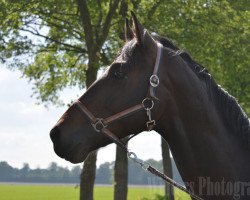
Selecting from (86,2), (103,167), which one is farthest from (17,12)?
(103,167)

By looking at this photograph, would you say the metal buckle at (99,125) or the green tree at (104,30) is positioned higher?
the green tree at (104,30)

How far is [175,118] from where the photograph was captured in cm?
446

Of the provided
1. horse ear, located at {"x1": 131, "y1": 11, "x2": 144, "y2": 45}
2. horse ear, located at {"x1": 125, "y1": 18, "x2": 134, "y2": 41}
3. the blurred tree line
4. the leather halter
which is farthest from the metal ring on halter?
the blurred tree line

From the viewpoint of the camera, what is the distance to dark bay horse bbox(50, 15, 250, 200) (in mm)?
4348

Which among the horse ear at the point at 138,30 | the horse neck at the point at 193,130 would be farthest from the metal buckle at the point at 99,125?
the horse ear at the point at 138,30

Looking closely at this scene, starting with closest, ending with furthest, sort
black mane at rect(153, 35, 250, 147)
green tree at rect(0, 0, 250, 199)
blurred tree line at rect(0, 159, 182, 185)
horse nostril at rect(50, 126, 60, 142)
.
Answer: horse nostril at rect(50, 126, 60, 142) → black mane at rect(153, 35, 250, 147) → green tree at rect(0, 0, 250, 199) → blurred tree line at rect(0, 159, 182, 185)

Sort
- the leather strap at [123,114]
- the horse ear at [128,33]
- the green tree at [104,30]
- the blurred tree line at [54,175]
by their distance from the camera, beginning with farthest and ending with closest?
the blurred tree line at [54,175]
the green tree at [104,30]
the horse ear at [128,33]
the leather strap at [123,114]

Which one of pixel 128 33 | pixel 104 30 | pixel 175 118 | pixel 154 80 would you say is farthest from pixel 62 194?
pixel 154 80

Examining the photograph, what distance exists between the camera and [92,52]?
17.8m

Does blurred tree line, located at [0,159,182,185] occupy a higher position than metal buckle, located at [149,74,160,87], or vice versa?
blurred tree line, located at [0,159,182,185]

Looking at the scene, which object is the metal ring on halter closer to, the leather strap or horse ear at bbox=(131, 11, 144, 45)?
the leather strap

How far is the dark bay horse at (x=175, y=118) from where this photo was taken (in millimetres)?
4348

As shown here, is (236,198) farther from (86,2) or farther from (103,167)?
(103,167)

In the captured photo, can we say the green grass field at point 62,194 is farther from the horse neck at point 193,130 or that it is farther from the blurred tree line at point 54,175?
the blurred tree line at point 54,175
